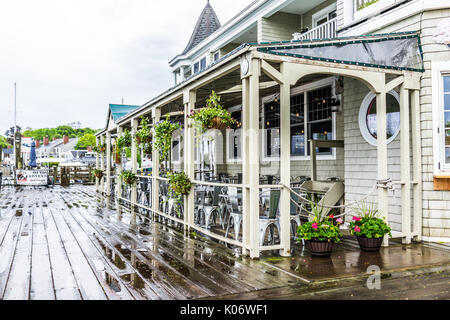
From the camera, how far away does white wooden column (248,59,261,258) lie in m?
4.95

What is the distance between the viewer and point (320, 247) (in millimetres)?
5027

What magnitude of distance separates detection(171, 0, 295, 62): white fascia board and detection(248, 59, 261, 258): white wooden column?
7.29 metres

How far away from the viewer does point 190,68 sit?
18266mm

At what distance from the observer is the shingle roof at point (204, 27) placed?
60.5 feet

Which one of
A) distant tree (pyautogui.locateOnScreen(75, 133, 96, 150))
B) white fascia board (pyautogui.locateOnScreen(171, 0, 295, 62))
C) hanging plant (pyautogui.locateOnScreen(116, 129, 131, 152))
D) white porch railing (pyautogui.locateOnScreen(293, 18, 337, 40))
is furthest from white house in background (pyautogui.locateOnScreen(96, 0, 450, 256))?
distant tree (pyautogui.locateOnScreen(75, 133, 96, 150))

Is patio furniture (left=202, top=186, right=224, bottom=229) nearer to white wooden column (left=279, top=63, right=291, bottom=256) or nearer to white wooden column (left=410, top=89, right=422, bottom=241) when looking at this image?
white wooden column (left=279, top=63, right=291, bottom=256)

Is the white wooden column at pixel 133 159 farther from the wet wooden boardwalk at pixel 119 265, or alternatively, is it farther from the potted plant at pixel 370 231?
the potted plant at pixel 370 231

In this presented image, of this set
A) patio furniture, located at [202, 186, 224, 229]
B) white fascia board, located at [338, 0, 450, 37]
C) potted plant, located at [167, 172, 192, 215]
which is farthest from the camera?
potted plant, located at [167, 172, 192, 215]

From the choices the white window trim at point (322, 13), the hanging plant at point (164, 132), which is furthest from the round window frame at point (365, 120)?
the white window trim at point (322, 13)

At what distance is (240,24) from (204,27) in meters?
5.70

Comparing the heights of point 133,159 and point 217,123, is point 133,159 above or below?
below

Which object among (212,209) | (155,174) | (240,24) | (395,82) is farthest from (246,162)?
(240,24)

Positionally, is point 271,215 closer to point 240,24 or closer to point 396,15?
point 396,15

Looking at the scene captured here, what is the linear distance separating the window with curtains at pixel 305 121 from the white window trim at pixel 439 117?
8.62 feet
